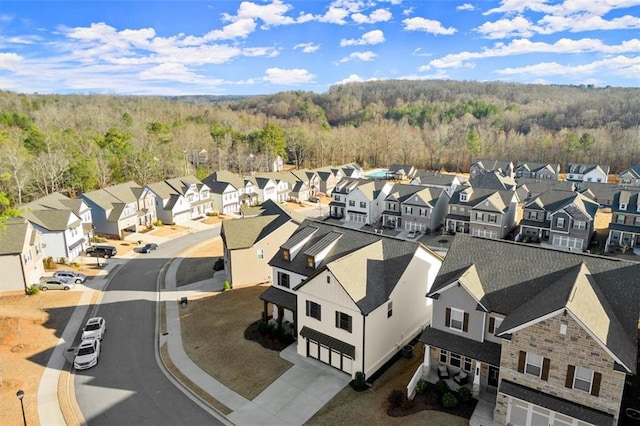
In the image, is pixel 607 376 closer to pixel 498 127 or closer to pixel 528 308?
pixel 528 308

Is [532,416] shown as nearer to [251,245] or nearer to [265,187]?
[251,245]

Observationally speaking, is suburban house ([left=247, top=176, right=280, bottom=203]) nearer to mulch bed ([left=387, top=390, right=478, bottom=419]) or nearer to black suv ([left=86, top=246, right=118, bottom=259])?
black suv ([left=86, top=246, right=118, bottom=259])

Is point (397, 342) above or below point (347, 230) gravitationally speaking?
below

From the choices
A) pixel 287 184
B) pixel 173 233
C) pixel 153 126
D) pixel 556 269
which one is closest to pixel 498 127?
pixel 287 184

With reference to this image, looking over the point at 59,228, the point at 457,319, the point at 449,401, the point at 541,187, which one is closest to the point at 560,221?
the point at 541,187

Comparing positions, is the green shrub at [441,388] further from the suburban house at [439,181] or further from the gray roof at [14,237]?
the suburban house at [439,181]

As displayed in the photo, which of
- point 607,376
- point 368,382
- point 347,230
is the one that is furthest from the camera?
point 347,230

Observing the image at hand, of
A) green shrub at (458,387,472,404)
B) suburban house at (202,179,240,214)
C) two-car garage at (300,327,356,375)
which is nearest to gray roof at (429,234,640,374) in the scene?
green shrub at (458,387,472,404)
